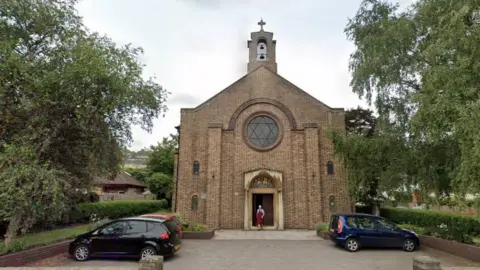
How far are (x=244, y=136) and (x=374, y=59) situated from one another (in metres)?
10.4

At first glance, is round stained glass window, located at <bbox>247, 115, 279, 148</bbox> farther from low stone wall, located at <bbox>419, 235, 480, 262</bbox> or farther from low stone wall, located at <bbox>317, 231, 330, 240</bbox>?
low stone wall, located at <bbox>419, 235, 480, 262</bbox>

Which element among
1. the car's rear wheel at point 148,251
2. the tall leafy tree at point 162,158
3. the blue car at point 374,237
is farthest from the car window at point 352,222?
the tall leafy tree at point 162,158

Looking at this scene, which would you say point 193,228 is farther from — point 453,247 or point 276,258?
point 453,247

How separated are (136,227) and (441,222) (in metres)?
15.5

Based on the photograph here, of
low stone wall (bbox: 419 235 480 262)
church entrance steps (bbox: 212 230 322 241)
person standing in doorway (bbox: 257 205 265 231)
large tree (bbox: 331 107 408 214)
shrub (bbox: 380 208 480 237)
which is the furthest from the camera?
person standing in doorway (bbox: 257 205 265 231)

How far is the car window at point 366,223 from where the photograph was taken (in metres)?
12.4

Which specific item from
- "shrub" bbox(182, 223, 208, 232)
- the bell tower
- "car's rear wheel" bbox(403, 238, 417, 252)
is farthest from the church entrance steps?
the bell tower

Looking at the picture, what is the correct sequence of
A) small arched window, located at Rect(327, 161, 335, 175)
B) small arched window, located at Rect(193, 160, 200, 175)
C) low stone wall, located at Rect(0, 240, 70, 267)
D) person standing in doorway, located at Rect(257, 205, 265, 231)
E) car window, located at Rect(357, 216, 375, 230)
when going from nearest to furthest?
low stone wall, located at Rect(0, 240, 70, 267) → car window, located at Rect(357, 216, 375, 230) → person standing in doorway, located at Rect(257, 205, 265, 231) → small arched window, located at Rect(327, 161, 335, 175) → small arched window, located at Rect(193, 160, 200, 175)

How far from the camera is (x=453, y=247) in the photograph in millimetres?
11422

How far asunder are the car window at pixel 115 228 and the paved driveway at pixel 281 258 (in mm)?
892

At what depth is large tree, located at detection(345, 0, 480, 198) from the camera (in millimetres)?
7926

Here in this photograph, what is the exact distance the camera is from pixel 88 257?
10.3 m

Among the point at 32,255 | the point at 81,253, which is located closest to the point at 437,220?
the point at 81,253

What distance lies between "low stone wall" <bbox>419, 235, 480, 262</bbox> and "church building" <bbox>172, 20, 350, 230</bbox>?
6598 mm
